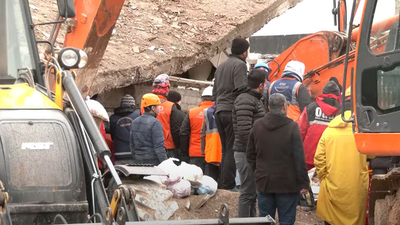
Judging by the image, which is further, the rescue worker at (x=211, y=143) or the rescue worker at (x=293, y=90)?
the rescue worker at (x=211, y=143)

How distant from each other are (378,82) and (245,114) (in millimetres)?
2160

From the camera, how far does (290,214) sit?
323 inches

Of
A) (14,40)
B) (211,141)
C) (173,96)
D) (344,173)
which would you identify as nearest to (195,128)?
(211,141)

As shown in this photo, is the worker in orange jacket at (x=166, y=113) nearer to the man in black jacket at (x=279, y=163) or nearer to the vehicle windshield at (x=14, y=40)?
the man in black jacket at (x=279, y=163)

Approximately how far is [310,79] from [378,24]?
6.04 meters

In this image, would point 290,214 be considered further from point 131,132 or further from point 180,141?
point 180,141

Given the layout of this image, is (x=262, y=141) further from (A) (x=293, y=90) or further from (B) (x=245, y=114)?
(A) (x=293, y=90)

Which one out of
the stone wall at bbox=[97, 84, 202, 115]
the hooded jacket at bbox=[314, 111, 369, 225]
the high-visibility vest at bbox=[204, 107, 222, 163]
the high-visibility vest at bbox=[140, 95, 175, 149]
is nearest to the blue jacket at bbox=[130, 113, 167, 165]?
the high-visibility vest at bbox=[204, 107, 222, 163]

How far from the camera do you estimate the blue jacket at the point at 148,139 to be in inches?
399

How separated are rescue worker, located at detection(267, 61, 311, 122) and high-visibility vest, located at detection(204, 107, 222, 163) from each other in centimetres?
93

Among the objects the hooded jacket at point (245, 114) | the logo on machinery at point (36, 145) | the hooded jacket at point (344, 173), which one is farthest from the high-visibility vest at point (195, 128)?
the logo on machinery at point (36, 145)

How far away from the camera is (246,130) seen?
9062 mm

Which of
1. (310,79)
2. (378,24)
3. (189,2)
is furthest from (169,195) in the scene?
(189,2)

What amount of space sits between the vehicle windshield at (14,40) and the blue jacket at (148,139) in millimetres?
3515
